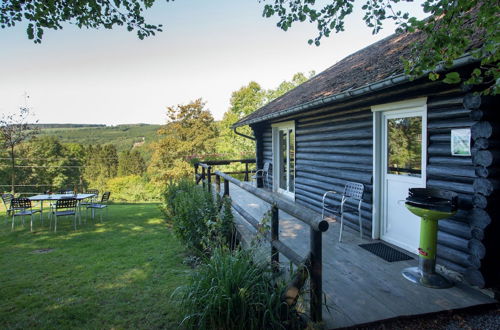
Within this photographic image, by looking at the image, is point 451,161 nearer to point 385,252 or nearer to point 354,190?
point 385,252

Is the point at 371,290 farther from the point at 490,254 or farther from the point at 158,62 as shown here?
the point at 158,62

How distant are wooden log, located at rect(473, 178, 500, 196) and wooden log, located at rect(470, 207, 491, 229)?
0.20 m

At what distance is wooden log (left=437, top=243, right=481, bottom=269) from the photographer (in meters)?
3.11

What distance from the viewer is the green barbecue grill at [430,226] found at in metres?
3.14

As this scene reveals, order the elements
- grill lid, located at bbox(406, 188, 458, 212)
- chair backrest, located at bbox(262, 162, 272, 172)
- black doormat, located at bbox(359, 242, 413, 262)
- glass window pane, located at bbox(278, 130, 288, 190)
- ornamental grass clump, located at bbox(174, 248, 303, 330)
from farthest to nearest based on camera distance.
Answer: chair backrest, located at bbox(262, 162, 272, 172) → glass window pane, located at bbox(278, 130, 288, 190) → black doormat, located at bbox(359, 242, 413, 262) → grill lid, located at bbox(406, 188, 458, 212) → ornamental grass clump, located at bbox(174, 248, 303, 330)

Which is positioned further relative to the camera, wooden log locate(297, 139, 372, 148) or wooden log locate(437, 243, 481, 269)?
wooden log locate(297, 139, 372, 148)

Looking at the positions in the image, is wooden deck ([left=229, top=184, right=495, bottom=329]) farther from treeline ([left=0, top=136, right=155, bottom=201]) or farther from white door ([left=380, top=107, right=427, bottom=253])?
treeline ([left=0, top=136, right=155, bottom=201])

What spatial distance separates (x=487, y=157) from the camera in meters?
2.93

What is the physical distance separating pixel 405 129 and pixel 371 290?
2.38m

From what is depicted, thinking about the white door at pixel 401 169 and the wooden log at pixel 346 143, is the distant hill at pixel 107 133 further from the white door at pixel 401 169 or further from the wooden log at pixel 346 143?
the white door at pixel 401 169

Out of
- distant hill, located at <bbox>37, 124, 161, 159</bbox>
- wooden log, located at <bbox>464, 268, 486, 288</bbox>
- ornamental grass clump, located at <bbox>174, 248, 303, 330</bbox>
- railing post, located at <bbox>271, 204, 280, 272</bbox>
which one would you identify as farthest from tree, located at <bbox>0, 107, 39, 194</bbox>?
distant hill, located at <bbox>37, 124, 161, 159</bbox>

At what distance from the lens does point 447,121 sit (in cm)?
352

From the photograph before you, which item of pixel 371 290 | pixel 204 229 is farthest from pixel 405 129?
pixel 204 229

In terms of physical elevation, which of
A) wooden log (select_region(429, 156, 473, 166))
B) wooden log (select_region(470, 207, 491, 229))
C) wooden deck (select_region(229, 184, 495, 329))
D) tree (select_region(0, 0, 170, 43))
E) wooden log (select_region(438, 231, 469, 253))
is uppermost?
tree (select_region(0, 0, 170, 43))
